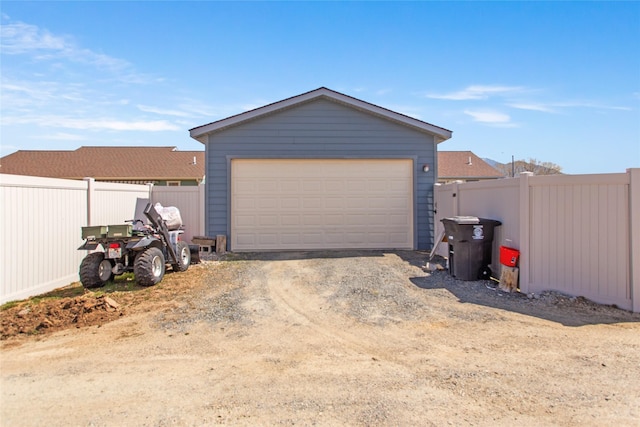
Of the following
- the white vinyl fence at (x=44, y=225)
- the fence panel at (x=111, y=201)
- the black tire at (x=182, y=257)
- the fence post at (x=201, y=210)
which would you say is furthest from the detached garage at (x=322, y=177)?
the white vinyl fence at (x=44, y=225)

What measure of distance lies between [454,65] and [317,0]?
466cm

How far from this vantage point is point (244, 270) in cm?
852

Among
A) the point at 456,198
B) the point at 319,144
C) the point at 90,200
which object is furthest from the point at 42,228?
the point at 456,198

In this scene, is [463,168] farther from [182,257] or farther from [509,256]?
[182,257]

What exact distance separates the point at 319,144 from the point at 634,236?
7686mm

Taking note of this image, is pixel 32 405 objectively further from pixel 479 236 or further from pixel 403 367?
pixel 479 236

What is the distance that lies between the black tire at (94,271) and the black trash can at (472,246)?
6504mm

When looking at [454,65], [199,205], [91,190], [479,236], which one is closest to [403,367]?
[479,236]

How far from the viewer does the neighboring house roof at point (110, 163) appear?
21875 millimetres

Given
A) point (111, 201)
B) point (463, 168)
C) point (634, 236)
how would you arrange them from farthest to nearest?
point (463, 168) < point (111, 201) < point (634, 236)

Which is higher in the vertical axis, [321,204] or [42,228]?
[321,204]

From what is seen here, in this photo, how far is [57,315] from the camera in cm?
522

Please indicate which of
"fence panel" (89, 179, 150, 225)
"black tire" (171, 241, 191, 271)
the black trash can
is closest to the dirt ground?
the black trash can

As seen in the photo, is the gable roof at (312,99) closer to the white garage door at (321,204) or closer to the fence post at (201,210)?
the white garage door at (321,204)
